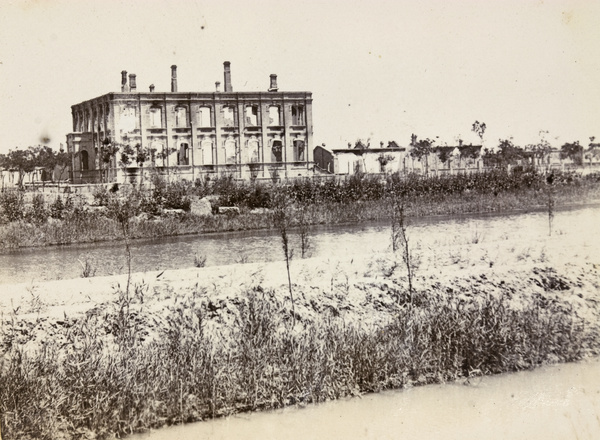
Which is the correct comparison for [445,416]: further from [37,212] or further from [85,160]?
[85,160]

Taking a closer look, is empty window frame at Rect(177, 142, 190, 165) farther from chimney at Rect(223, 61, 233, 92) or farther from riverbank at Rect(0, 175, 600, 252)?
riverbank at Rect(0, 175, 600, 252)

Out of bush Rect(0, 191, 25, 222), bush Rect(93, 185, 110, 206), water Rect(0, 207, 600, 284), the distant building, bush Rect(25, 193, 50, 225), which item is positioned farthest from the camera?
the distant building

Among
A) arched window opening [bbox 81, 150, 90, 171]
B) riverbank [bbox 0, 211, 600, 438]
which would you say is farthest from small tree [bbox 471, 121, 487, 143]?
riverbank [bbox 0, 211, 600, 438]

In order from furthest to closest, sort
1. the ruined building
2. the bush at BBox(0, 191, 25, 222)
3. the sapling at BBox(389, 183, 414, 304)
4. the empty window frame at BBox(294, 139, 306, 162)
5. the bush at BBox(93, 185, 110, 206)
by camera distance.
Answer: the empty window frame at BBox(294, 139, 306, 162) → the ruined building → the bush at BBox(93, 185, 110, 206) → the bush at BBox(0, 191, 25, 222) → the sapling at BBox(389, 183, 414, 304)

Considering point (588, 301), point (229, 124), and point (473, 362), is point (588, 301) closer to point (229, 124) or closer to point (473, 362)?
point (473, 362)

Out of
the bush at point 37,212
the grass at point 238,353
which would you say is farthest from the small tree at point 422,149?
the grass at point 238,353
